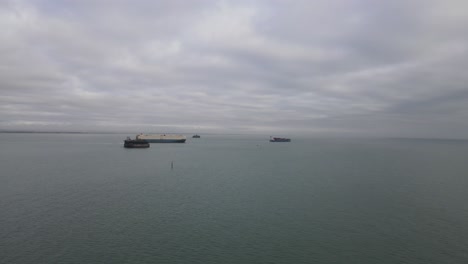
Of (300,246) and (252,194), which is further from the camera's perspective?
(252,194)

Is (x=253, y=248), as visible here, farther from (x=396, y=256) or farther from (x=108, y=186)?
(x=108, y=186)

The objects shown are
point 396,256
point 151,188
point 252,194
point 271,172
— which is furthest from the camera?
point 271,172

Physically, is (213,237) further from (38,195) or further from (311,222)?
(38,195)

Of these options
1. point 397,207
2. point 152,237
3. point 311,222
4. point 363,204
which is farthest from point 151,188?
point 397,207

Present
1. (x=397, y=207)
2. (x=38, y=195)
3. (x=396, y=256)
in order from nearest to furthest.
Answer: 1. (x=396, y=256)
2. (x=397, y=207)
3. (x=38, y=195)

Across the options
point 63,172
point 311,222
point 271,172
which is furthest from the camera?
point 271,172

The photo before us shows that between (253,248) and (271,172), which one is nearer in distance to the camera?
(253,248)

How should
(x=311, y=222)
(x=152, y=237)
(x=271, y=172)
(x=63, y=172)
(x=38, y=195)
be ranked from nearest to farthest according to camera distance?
(x=152, y=237), (x=311, y=222), (x=38, y=195), (x=63, y=172), (x=271, y=172)

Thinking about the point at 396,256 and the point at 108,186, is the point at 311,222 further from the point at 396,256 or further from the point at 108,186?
the point at 108,186

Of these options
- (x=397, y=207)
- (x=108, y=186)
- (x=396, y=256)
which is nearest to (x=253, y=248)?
(x=396, y=256)
